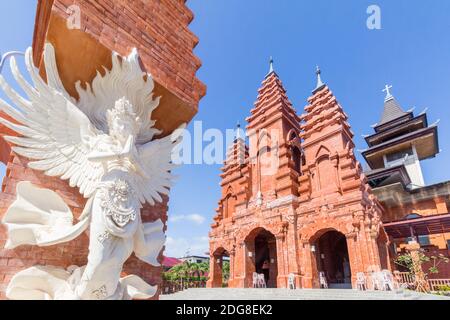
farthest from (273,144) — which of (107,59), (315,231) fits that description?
(107,59)

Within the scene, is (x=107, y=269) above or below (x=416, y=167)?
below

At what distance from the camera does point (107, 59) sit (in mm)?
3229

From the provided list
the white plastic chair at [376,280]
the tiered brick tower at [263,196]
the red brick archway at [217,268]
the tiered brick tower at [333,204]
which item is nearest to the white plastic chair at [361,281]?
the tiered brick tower at [333,204]

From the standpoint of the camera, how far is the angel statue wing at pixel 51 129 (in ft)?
8.61

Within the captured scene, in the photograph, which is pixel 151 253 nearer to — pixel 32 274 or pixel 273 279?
pixel 32 274

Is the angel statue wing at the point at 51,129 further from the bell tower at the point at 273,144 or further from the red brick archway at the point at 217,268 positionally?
the red brick archway at the point at 217,268

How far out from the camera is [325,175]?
45.9 ft

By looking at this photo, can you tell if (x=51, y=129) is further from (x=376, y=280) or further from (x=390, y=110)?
(x=390, y=110)

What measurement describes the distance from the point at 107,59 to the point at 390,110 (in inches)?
1072

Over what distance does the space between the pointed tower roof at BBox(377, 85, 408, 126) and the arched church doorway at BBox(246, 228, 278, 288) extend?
15.7 meters

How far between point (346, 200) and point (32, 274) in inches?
480

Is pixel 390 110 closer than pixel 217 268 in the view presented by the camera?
No

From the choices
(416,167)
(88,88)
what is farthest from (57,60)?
(416,167)

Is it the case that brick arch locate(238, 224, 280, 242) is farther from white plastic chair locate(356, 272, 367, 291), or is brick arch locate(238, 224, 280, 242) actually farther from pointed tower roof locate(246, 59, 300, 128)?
pointed tower roof locate(246, 59, 300, 128)
